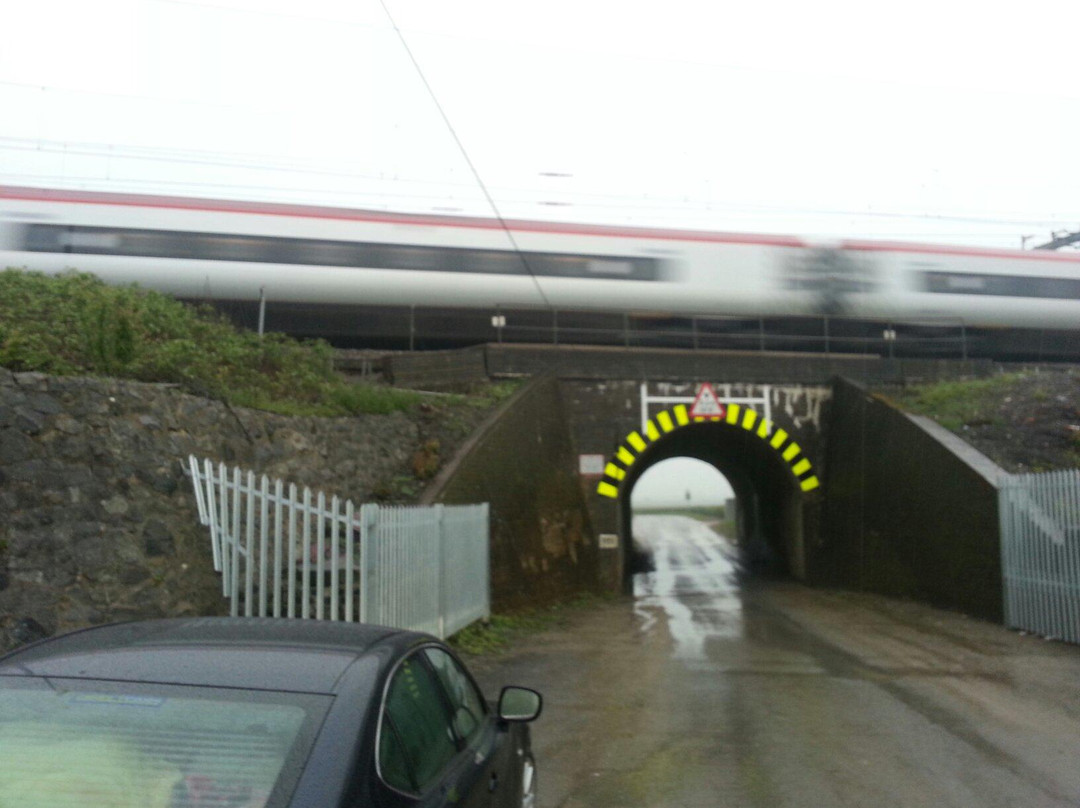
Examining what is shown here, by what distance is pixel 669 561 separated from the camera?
27.9 meters

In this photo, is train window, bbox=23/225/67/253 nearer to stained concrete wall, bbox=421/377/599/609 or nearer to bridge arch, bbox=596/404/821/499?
stained concrete wall, bbox=421/377/599/609

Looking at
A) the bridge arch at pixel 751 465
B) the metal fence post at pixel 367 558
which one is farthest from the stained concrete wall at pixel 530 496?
the metal fence post at pixel 367 558

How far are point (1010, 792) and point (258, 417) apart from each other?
337 inches

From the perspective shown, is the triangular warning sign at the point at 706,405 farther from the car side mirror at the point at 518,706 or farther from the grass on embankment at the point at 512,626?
the car side mirror at the point at 518,706

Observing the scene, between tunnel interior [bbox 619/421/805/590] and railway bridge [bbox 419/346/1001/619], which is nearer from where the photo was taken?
railway bridge [bbox 419/346/1001/619]

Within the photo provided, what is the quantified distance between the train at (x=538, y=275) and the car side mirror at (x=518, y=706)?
1572cm

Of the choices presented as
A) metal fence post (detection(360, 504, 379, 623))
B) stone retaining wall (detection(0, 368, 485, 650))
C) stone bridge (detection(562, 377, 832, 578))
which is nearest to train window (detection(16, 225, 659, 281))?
stone bridge (detection(562, 377, 832, 578))

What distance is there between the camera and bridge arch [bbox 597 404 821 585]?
19406 millimetres

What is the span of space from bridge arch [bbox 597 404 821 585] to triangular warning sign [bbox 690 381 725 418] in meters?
0.26

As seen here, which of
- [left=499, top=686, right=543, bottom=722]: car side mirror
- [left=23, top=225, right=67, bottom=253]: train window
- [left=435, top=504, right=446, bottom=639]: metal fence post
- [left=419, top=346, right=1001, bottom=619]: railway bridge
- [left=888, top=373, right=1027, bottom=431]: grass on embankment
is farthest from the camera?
[left=23, top=225, right=67, bottom=253]: train window

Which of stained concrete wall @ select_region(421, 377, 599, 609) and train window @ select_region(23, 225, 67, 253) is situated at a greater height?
train window @ select_region(23, 225, 67, 253)

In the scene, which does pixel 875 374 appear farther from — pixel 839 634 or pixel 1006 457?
pixel 839 634

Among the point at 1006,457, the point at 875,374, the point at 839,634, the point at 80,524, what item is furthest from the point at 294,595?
the point at 875,374

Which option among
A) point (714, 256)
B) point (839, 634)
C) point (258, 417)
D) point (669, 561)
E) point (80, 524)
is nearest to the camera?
point (80, 524)
